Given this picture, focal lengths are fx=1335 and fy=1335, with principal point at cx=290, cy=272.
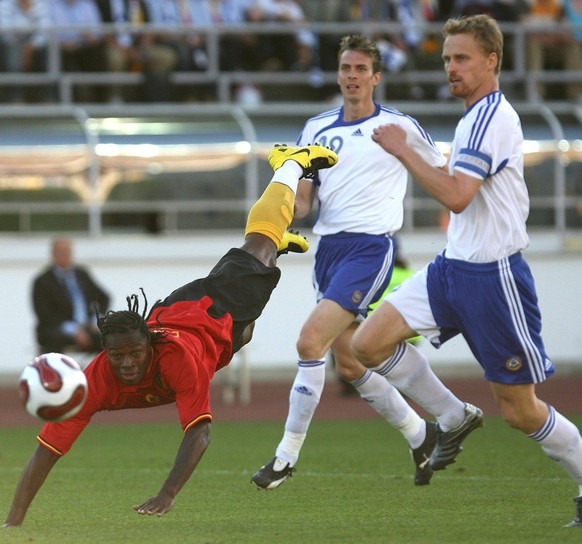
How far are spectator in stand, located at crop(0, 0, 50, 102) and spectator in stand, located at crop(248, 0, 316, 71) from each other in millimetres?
3425

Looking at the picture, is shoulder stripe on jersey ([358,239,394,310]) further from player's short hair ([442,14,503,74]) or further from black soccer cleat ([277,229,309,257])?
player's short hair ([442,14,503,74])

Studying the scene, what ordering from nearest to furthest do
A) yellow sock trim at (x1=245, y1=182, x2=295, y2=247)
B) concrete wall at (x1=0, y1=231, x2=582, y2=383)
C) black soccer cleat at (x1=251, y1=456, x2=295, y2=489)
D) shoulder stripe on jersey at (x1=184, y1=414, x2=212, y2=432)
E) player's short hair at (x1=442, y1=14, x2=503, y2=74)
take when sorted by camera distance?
shoulder stripe on jersey at (x1=184, y1=414, x2=212, y2=432)
player's short hair at (x1=442, y1=14, x2=503, y2=74)
black soccer cleat at (x1=251, y1=456, x2=295, y2=489)
yellow sock trim at (x1=245, y1=182, x2=295, y2=247)
concrete wall at (x1=0, y1=231, x2=582, y2=383)

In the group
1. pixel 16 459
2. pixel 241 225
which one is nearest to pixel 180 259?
pixel 241 225

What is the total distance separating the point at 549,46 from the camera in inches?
893

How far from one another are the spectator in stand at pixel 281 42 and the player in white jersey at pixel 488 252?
1449 centimetres

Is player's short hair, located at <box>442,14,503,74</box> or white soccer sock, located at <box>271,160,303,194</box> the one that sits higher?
player's short hair, located at <box>442,14,503,74</box>

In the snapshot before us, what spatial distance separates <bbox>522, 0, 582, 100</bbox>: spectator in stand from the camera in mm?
22391

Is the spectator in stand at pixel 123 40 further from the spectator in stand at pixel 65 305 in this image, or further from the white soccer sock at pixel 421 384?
the white soccer sock at pixel 421 384

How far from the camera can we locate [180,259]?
20.0 m

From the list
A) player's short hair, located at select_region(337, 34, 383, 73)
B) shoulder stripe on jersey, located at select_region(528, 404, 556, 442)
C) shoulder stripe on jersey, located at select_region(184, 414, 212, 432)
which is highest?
player's short hair, located at select_region(337, 34, 383, 73)

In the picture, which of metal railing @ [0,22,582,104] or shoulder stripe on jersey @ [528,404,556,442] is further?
metal railing @ [0,22,582,104]

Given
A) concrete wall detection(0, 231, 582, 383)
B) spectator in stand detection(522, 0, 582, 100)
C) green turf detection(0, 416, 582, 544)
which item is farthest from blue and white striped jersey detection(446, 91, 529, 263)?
spectator in stand detection(522, 0, 582, 100)

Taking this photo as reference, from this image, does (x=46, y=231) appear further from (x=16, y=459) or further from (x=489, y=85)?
(x=489, y=85)

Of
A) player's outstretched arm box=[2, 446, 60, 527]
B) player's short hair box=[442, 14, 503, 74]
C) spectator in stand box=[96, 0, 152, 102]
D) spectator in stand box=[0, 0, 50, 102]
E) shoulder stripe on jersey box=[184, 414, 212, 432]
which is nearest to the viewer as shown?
shoulder stripe on jersey box=[184, 414, 212, 432]
